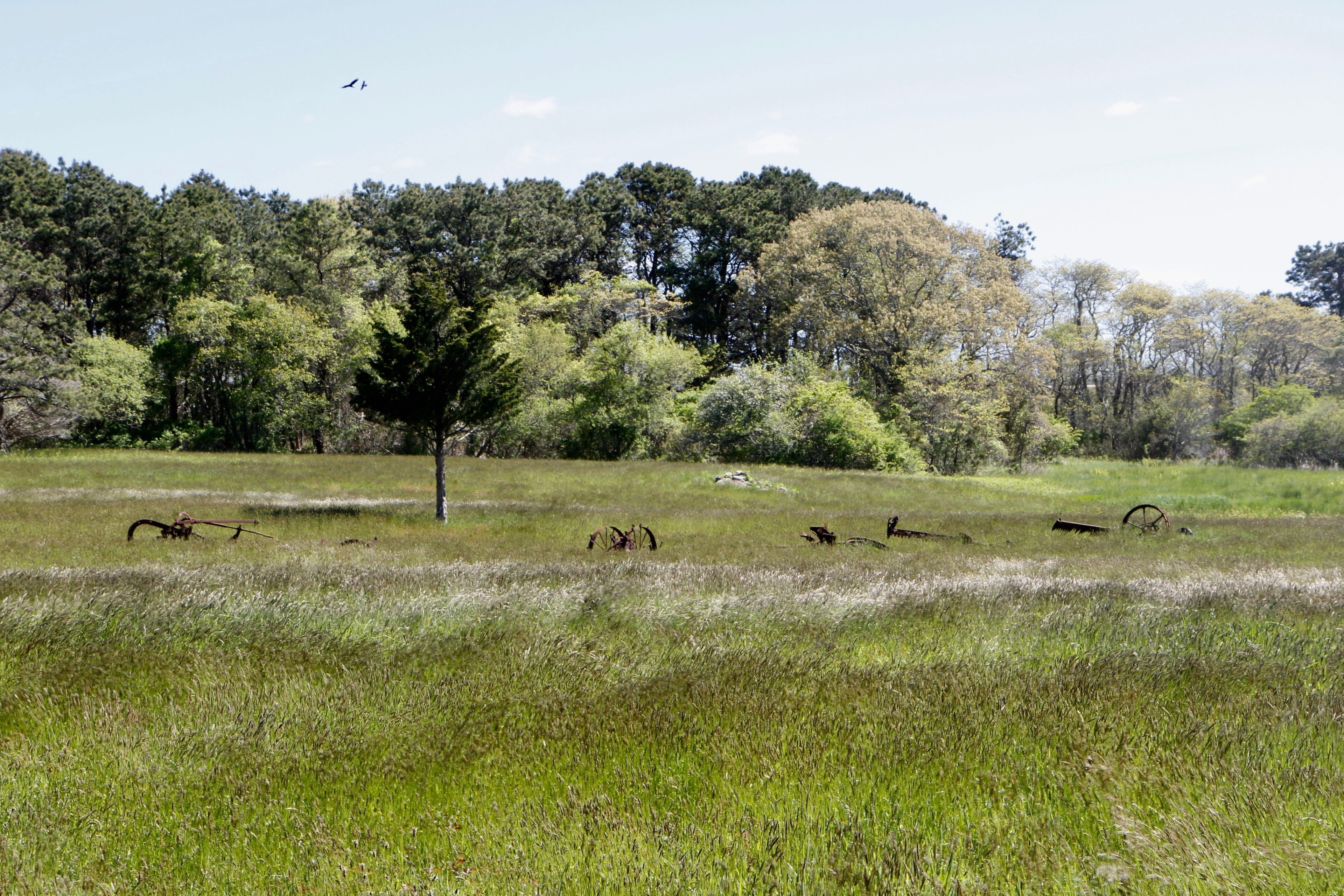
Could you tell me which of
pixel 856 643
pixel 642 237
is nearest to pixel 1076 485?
pixel 856 643

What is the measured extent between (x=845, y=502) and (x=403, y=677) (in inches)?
1047

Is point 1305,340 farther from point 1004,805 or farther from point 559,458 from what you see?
point 1004,805

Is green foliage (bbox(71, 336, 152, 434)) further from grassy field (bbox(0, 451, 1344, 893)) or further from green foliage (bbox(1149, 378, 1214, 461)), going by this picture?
green foliage (bbox(1149, 378, 1214, 461))

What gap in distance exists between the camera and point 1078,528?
2106 centimetres

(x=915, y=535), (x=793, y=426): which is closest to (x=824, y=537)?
(x=915, y=535)

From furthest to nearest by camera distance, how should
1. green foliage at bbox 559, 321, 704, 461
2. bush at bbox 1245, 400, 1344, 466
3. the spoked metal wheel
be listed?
green foliage at bbox 559, 321, 704, 461
bush at bbox 1245, 400, 1344, 466
the spoked metal wheel

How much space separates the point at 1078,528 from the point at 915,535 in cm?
503

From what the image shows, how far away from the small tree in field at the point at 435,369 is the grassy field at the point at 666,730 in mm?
11475

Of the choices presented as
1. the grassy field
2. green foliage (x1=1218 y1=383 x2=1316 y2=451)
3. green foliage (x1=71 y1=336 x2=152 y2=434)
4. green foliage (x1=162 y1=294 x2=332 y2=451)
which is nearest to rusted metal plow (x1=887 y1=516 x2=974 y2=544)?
the grassy field

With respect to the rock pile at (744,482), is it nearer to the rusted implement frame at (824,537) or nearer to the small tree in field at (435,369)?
the small tree in field at (435,369)

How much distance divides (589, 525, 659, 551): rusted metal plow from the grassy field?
153 inches

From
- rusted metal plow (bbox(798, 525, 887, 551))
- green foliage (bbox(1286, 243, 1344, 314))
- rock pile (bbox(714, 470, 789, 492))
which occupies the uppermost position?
green foliage (bbox(1286, 243, 1344, 314))

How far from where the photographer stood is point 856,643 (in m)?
7.60

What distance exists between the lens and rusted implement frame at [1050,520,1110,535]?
20.2m
